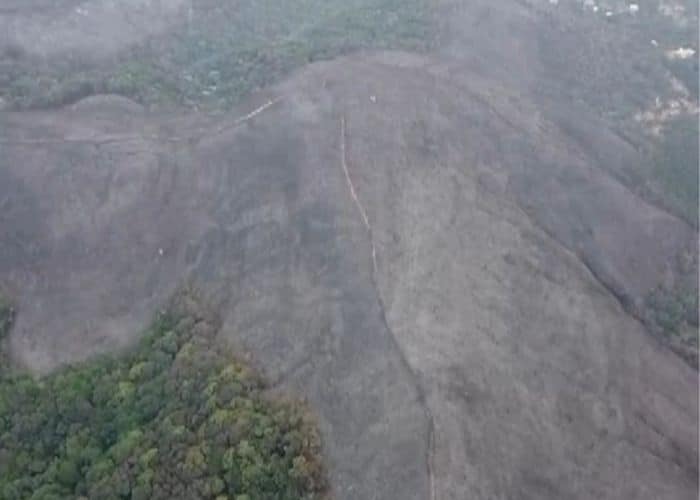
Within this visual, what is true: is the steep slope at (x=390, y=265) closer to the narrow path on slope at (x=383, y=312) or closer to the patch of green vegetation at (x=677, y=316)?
the narrow path on slope at (x=383, y=312)

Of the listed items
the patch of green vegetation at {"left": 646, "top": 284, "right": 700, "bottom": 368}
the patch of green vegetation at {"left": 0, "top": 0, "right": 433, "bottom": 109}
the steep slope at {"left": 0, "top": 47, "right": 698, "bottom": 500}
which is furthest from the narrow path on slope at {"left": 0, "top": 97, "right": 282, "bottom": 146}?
the patch of green vegetation at {"left": 646, "top": 284, "right": 700, "bottom": 368}

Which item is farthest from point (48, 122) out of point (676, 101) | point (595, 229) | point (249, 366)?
point (676, 101)

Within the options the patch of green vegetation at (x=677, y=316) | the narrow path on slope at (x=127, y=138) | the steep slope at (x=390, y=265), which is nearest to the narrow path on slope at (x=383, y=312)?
the steep slope at (x=390, y=265)

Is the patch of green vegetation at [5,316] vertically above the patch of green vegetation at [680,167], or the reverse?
the patch of green vegetation at [680,167]

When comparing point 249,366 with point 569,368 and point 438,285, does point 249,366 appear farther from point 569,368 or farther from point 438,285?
point 569,368

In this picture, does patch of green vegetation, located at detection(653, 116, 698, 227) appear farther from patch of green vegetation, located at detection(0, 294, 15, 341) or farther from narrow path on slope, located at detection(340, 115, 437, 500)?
patch of green vegetation, located at detection(0, 294, 15, 341)

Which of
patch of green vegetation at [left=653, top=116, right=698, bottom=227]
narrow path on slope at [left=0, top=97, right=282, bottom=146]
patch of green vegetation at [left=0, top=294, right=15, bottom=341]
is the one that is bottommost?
patch of green vegetation at [left=0, top=294, right=15, bottom=341]

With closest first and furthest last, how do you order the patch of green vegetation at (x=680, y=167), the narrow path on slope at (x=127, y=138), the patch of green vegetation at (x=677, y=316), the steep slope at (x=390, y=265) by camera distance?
the steep slope at (x=390, y=265) < the patch of green vegetation at (x=677, y=316) < the narrow path on slope at (x=127, y=138) < the patch of green vegetation at (x=680, y=167)
